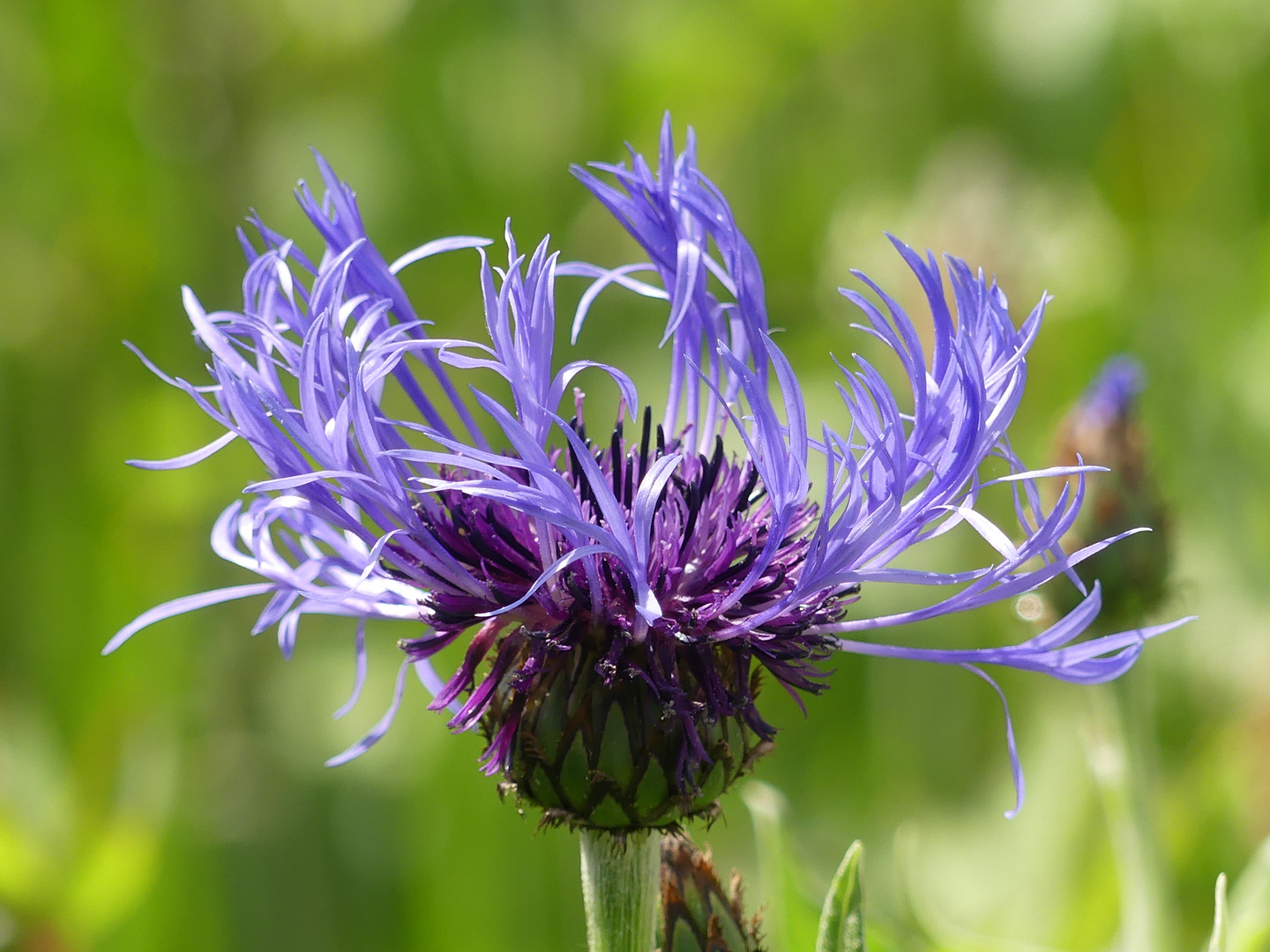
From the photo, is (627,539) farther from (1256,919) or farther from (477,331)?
(477,331)

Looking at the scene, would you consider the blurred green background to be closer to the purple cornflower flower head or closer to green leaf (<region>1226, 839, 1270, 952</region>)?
green leaf (<region>1226, 839, 1270, 952</region>)

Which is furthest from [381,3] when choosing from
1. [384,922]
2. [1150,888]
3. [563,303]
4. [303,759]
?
[1150,888]

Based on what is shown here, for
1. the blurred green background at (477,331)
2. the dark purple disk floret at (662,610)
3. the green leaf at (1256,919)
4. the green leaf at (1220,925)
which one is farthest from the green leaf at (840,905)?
the blurred green background at (477,331)

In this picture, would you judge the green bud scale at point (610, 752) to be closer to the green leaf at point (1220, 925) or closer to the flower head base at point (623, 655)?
the flower head base at point (623, 655)

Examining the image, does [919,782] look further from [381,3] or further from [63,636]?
[381,3]

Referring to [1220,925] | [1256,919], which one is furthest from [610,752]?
[1256,919]
